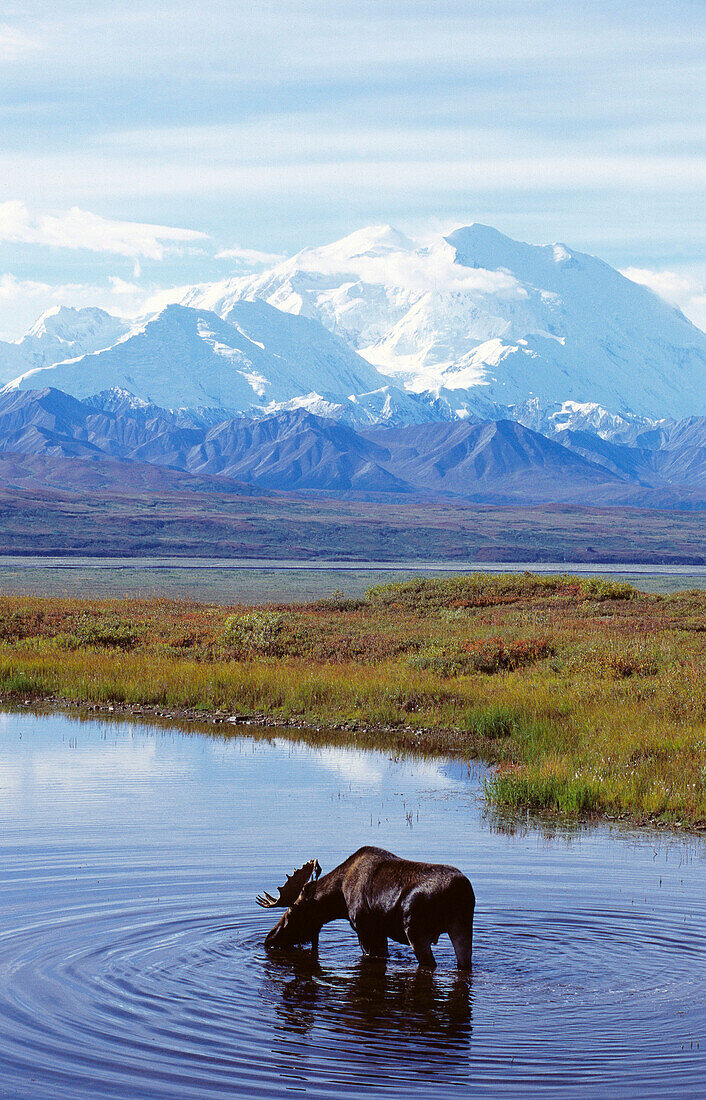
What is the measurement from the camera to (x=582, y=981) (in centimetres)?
1077

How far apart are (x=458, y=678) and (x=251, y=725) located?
209 inches

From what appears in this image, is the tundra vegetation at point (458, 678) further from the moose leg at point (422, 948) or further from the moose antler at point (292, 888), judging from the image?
the moose leg at point (422, 948)

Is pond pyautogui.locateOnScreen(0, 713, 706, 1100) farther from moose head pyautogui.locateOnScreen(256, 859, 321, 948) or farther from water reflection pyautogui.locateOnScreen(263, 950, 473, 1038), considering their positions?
moose head pyautogui.locateOnScreen(256, 859, 321, 948)

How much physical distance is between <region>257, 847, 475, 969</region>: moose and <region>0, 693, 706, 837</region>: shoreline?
10609mm

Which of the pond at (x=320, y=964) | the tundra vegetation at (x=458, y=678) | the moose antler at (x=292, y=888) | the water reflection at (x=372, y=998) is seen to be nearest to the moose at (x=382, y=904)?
the moose antler at (x=292, y=888)

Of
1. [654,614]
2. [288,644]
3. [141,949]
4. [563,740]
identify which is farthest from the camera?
[654,614]

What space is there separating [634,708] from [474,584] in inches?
1111

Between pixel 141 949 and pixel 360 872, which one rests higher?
pixel 360 872

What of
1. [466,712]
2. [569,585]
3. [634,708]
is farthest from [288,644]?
[569,585]

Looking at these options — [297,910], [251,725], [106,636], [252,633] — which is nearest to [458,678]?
[251,725]

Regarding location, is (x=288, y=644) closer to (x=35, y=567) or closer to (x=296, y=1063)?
(x=296, y=1063)

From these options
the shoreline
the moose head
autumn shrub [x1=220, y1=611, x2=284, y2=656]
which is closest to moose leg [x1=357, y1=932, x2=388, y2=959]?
the moose head

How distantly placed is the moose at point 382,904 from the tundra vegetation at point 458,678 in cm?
737

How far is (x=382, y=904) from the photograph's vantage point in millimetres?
10289
